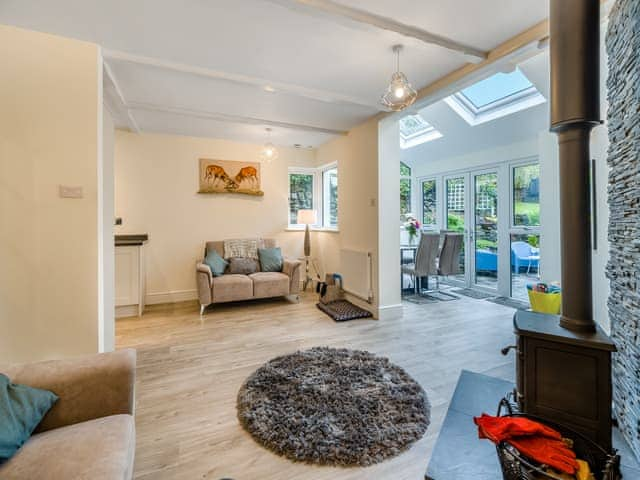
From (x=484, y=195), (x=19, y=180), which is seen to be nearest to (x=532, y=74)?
(x=484, y=195)

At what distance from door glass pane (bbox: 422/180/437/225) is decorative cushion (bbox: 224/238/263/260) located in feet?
11.6

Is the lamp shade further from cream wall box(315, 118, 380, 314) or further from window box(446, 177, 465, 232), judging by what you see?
window box(446, 177, 465, 232)

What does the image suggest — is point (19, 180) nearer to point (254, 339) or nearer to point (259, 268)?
A: point (254, 339)

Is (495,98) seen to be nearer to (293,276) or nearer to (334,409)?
(293,276)

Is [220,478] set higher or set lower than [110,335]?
lower

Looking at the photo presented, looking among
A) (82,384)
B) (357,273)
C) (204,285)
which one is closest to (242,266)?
(204,285)

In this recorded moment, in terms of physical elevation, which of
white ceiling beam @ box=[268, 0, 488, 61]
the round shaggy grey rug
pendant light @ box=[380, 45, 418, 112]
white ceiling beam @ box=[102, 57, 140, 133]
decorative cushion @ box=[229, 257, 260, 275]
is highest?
white ceiling beam @ box=[102, 57, 140, 133]

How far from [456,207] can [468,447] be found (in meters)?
4.71

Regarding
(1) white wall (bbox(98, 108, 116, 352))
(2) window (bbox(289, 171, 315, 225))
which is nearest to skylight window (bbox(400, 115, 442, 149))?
(2) window (bbox(289, 171, 315, 225))

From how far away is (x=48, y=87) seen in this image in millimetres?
2033

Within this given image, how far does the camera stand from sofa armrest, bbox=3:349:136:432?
123 cm

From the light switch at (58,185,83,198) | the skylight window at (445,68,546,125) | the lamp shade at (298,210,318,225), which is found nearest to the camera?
the light switch at (58,185,83,198)

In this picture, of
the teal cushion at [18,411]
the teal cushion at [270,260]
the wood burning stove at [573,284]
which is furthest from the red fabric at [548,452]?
the teal cushion at [270,260]

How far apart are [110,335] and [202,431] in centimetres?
147
